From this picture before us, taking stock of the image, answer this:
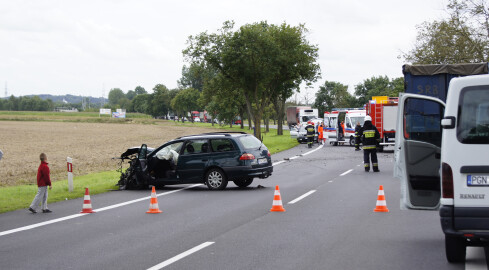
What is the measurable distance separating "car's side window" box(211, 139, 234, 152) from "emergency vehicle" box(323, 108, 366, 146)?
24.6 m

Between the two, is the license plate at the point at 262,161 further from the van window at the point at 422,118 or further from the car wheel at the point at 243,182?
the van window at the point at 422,118

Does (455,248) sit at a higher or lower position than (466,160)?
lower

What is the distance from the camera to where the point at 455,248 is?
303 inches

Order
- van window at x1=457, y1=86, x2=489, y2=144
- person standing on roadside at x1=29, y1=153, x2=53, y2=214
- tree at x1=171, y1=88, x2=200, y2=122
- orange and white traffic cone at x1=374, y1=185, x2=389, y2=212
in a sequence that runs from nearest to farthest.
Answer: van window at x1=457, y1=86, x2=489, y2=144 → orange and white traffic cone at x1=374, y1=185, x2=389, y2=212 → person standing on roadside at x1=29, y1=153, x2=53, y2=214 → tree at x1=171, y1=88, x2=200, y2=122

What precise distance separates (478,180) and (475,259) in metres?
1.52


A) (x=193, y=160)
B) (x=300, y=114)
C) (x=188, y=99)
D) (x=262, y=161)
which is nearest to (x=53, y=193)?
(x=193, y=160)

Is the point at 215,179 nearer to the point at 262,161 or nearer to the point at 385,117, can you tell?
the point at 262,161

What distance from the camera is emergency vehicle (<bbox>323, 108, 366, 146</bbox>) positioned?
42562 millimetres

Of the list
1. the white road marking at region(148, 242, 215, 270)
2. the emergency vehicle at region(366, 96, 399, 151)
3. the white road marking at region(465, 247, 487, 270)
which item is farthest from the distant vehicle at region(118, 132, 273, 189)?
the emergency vehicle at region(366, 96, 399, 151)

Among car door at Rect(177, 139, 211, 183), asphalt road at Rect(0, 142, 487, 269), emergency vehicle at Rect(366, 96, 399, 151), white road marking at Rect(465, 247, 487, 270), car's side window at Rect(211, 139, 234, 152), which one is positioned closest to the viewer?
white road marking at Rect(465, 247, 487, 270)

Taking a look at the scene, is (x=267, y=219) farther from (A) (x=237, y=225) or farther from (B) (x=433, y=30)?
(B) (x=433, y=30)

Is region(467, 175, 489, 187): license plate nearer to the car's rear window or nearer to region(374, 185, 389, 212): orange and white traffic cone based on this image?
region(374, 185, 389, 212): orange and white traffic cone

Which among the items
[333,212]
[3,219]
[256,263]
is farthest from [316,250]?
Result: [3,219]

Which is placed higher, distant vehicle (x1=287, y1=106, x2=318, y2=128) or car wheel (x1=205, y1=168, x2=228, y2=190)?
distant vehicle (x1=287, y1=106, x2=318, y2=128)
